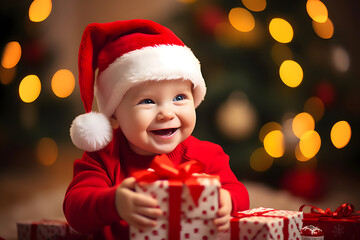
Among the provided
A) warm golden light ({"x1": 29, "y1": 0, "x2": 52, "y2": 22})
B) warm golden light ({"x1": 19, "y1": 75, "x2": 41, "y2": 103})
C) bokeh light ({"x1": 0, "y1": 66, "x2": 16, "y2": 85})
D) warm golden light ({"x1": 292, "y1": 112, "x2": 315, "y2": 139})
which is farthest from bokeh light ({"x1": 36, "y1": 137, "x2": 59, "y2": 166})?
warm golden light ({"x1": 292, "y1": 112, "x2": 315, "y2": 139})

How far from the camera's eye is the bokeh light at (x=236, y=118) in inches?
74.4

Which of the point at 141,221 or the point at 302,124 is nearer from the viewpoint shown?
the point at 141,221

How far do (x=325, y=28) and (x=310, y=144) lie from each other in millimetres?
502

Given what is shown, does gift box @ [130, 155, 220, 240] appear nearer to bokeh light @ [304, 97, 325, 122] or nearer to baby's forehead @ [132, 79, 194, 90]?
baby's forehead @ [132, 79, 194, 90]

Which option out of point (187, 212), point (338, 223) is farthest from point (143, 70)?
point (338, 223)

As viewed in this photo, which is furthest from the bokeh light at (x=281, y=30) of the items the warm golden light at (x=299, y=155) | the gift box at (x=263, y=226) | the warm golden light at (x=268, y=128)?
the gift box at (x=263, y=226)

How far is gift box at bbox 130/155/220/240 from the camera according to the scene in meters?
0.88

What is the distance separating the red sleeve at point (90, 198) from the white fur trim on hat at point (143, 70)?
0.16m

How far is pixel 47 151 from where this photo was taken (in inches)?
75.2

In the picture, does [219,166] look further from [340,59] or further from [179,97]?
[340,59]

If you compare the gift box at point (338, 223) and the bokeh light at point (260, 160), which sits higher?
the bokeh light at point (260, 160)

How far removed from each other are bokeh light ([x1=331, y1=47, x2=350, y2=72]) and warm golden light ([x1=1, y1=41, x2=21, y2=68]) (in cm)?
135

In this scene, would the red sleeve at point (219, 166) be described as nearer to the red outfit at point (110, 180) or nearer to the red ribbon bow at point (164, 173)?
the red outfit at point (110, 180)

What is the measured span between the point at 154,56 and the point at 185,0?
0.88 metres
